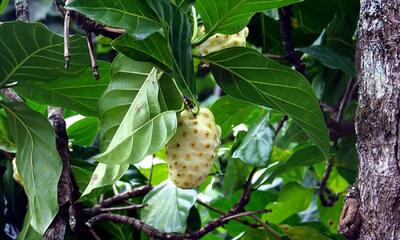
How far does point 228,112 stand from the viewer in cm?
125

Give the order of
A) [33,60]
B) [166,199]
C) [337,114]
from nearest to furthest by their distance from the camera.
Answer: [33,60]
[166,199]
[337,114]

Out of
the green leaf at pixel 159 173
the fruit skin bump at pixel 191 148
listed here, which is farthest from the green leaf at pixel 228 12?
the green leaf at pixel 159 173

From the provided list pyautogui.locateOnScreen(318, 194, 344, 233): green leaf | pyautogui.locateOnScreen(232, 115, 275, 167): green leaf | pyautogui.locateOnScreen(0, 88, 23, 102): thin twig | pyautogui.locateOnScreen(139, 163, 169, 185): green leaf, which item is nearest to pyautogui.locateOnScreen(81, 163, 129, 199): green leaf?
pyautogui.locateOnScreen(0, 88, 23, 102): thin twig

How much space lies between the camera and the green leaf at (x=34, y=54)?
2.60 ft

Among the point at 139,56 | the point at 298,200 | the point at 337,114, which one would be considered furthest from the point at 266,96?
the point at 298,200

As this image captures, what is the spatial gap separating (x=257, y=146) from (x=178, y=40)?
38 cm

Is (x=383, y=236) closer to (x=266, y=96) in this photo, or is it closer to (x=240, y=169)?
(x=266, y=96)

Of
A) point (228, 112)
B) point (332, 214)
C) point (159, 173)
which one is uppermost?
point (228, 112)

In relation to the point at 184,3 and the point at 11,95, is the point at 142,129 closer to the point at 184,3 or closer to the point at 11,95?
the point at 184,3

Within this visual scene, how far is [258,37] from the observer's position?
A: 1.27 m

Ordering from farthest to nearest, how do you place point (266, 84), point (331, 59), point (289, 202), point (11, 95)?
point (289, 202), point (331, 59), point (11, 95), point (266, 84)

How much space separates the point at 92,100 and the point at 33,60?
4.9 inches

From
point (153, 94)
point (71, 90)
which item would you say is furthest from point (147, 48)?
point (71, 90)

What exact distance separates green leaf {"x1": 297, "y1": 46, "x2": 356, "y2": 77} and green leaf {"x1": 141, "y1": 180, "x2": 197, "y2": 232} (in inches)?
10.9
